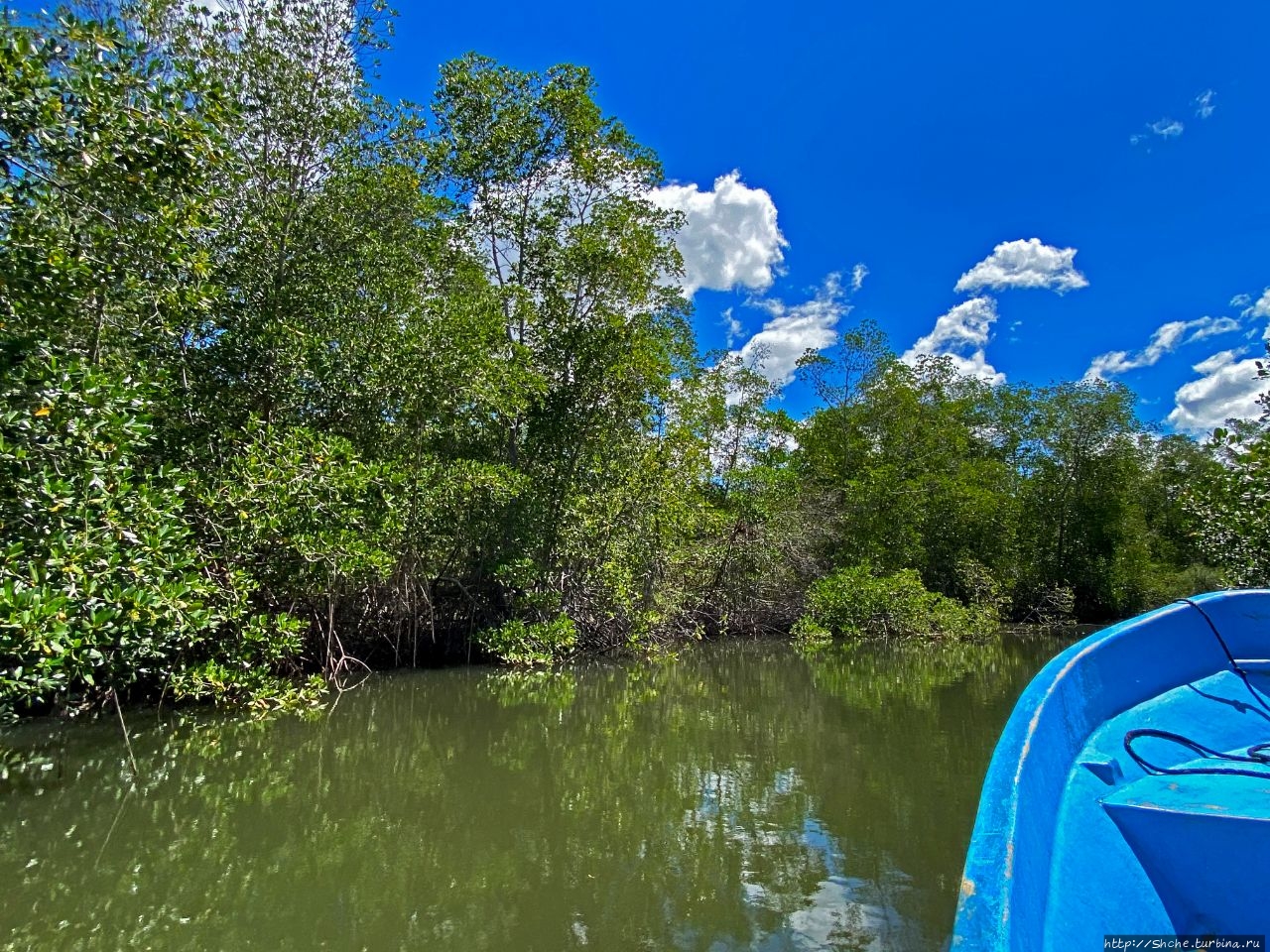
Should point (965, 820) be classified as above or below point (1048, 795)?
below

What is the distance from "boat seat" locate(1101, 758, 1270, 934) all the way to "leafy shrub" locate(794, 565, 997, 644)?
1341 cm

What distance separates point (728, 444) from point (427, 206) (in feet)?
33.8

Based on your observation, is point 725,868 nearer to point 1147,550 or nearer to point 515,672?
point 515,672

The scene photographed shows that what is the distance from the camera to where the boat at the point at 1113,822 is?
1.86 m

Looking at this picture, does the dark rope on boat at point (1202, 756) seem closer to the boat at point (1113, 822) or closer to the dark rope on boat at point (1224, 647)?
the boat at point (1113, 822)

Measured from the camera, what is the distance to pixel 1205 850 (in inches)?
87.6

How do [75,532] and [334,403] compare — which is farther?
[334,403]

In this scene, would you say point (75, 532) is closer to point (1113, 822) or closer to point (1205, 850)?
point (1113, 822)

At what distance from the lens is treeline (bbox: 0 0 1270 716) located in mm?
4117

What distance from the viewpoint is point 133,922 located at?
3064 millimetres

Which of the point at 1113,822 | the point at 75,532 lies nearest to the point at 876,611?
the point at 1113,822

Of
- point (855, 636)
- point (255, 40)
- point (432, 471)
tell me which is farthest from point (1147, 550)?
point (255, 40)

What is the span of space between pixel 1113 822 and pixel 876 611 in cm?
1423

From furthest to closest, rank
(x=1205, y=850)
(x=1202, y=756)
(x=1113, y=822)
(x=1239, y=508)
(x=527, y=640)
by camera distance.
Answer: (x=527, y=640) → (x=1239, y=508) → (x=1202, y=756) → (x=1113, y=822) → (x=1205, y=850)
